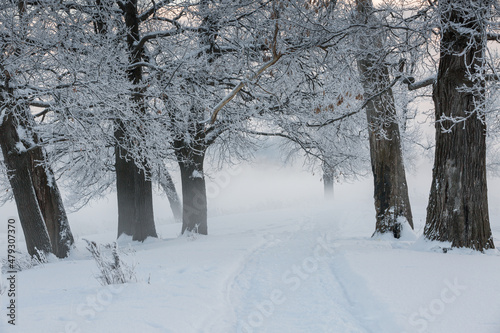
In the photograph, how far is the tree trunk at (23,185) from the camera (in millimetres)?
7102

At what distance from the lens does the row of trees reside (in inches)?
229

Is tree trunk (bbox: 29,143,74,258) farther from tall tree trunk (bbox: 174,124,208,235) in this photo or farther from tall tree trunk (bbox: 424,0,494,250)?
tall tree trunk (bbox: 424,0,494,250)

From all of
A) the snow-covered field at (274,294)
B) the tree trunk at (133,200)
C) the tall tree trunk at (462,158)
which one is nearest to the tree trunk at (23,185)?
the snow-covered field at (274,294)

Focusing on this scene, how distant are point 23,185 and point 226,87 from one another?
512cm

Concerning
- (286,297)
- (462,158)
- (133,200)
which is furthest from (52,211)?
(462,158)

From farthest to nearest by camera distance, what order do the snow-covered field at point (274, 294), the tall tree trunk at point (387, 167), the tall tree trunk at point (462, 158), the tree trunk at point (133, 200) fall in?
the tree trunk at point (133, 200) < the tall tree trunk at point (387, 167) < the tall tree trunk at point (462, 158) < the snow-covered field at point (274, 294)

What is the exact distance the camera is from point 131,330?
3.00 meters

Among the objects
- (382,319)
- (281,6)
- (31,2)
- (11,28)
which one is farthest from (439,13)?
(31,2)

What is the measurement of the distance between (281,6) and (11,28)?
4.27 metres

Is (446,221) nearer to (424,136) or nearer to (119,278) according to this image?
(119,278)

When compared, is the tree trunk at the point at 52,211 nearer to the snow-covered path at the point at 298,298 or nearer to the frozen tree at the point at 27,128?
the frozen tree at the point at 27,128

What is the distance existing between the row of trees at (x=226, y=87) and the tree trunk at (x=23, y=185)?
0.08 feet

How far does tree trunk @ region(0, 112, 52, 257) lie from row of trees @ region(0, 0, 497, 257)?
25mm

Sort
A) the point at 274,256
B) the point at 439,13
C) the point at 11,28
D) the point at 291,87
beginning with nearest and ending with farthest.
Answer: the point at 439,13 < the point at 11,28 < the point at 274,256 < the point at 291,87
